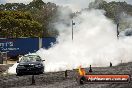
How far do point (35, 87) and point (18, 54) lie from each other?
3307 cm

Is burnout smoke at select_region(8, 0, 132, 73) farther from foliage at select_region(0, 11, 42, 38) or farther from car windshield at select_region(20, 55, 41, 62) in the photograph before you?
foliage at select_region(0, 11, 42, 38)

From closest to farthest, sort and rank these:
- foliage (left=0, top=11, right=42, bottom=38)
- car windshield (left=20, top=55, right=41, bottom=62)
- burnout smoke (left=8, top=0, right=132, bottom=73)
A: 1. car windshield (left=20, top=55, right=41, bottom=62)
2. burnout smoke (left=8, top=0, right=132, bottom=73)
3. foliage (left=0, top=11, right=42, bottom=38)

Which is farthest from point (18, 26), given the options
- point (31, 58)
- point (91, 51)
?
point (31, 58)

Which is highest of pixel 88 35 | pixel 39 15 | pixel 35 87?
pixel 39 15

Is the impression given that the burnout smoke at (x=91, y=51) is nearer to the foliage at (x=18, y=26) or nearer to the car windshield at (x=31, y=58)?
the car windshield at (x=31, y=58)

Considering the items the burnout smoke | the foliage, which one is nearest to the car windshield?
the burnout smoke

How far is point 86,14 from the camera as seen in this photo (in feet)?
193

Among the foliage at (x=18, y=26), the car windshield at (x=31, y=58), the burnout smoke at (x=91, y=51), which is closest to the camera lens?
the car windshield at (x=31, y=58)

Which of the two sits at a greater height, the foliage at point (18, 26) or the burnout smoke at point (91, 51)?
the foliage at point (18, 26)

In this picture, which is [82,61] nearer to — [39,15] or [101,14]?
[101,14]

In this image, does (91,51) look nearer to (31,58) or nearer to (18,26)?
(31,58)

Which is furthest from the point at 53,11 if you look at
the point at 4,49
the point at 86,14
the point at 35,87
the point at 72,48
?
the point at 35,87

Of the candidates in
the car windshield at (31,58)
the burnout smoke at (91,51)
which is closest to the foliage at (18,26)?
the burnout smoke at (91,51)

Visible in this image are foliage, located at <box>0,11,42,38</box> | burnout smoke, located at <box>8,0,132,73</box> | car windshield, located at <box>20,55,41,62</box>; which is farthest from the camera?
foliage, located at <box>0,11,42,38</box>
